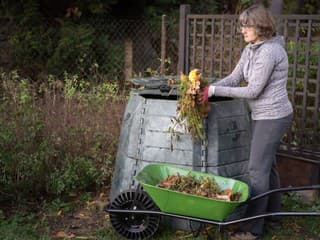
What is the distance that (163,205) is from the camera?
3783 millimetres

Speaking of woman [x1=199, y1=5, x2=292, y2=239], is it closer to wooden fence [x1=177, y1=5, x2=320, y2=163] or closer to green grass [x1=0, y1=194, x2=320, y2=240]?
green grass [x1=0, y1=194, x2=320, y2=240]

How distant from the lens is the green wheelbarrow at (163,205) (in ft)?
11.8

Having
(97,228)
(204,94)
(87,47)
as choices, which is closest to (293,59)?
(204,94)

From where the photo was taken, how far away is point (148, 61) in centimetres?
1101

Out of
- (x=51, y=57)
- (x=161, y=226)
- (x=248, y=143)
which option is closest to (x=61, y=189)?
(x=161, y=226)

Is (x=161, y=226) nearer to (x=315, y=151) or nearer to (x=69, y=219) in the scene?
(x=69, y=219)

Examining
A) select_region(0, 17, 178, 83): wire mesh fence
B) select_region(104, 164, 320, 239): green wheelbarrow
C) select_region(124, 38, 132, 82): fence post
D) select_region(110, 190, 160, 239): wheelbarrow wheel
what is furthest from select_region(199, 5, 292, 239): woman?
select_region(124, 38, 132, 82): fence post

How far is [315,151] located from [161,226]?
1.99 meters

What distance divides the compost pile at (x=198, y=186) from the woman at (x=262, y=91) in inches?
16.8

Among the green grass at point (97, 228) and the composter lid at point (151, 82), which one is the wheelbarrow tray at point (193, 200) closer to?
the green grass at point (97, 228)

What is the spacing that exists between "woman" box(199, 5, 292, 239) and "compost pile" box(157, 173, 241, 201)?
0.43m

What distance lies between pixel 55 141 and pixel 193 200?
2381 millimetres

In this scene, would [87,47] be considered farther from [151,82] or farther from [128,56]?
[151,82]

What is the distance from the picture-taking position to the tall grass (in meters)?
5.27
